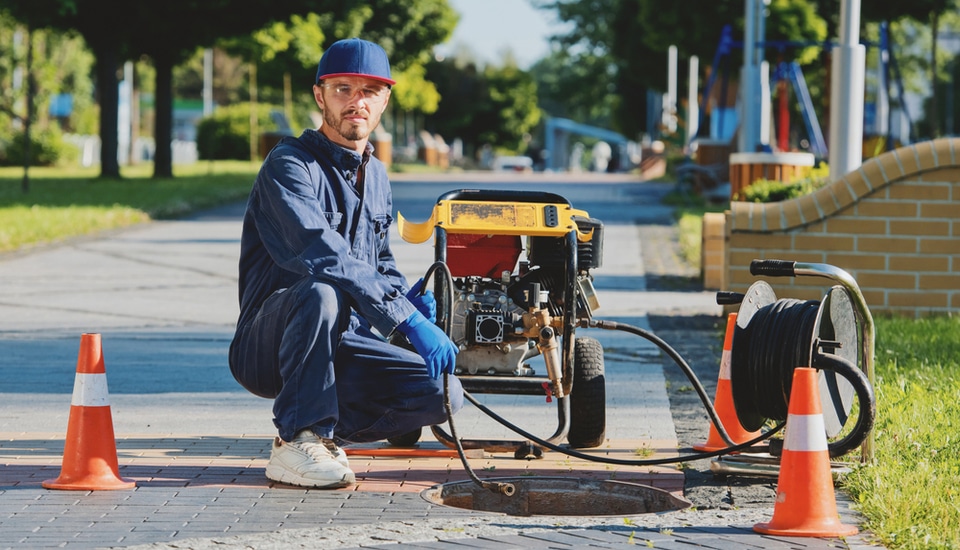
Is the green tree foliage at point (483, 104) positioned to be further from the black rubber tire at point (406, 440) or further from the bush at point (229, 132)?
the black rubber tire at point (406, 440)

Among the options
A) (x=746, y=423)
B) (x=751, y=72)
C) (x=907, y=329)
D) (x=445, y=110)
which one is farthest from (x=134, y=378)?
(x=445, y=110)

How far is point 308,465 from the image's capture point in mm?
5199

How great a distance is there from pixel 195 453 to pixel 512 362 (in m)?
1.36

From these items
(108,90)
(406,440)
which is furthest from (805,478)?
(108,90)

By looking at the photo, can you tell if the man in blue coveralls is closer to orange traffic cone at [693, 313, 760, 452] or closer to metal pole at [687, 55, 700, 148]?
→ orange traffic cone at [693, 313, 760, 452]

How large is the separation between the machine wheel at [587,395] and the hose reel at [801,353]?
26.3 inches

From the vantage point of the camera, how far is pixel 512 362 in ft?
19.0

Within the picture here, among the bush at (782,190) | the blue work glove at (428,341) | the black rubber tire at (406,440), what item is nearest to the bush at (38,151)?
the bush at (782,190)

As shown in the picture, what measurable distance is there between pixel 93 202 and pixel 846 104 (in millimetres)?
13545

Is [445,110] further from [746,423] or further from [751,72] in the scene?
[746,423]

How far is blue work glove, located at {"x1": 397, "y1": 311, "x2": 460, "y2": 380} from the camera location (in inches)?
197

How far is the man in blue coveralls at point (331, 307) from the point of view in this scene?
5.07 meters

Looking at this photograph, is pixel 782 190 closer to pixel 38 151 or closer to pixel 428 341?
pixel 428 341

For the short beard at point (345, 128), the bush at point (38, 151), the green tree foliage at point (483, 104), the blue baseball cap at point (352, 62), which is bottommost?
the short beard at point (345, 128)
